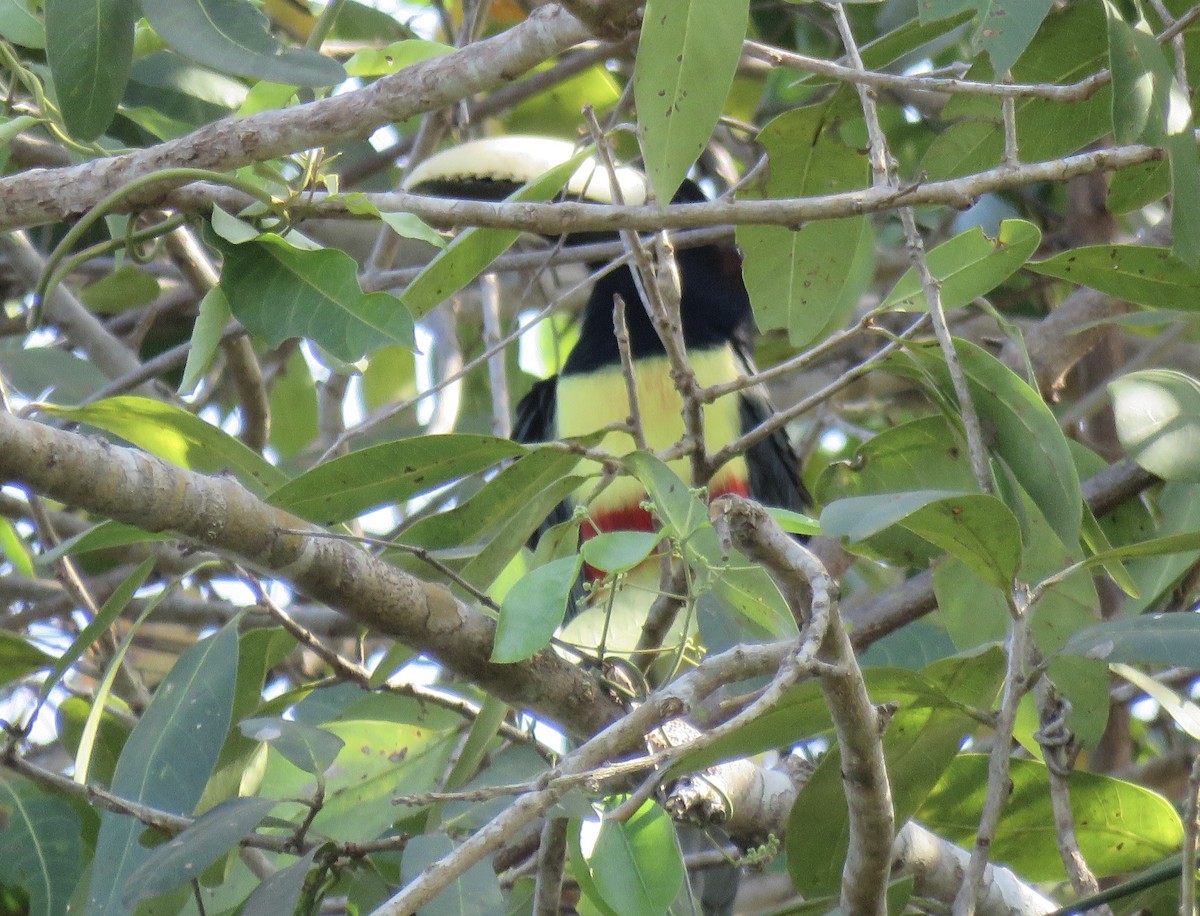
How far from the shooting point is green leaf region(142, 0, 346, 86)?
4.42ft

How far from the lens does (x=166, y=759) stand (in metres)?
1.29

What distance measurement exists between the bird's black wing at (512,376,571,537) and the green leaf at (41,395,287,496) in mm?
1382

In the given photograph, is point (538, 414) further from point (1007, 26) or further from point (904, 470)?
point (1007, 26)

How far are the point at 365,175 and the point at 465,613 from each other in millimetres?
1684

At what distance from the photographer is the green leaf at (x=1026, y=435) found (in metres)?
1.28

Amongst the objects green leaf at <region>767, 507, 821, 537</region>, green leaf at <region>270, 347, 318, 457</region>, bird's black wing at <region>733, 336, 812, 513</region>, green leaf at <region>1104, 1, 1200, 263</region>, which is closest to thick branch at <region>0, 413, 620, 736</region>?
green leaf at <region>767, 507, 821, 537</region>

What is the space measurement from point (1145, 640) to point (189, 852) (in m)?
0.83

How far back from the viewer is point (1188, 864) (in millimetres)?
1156

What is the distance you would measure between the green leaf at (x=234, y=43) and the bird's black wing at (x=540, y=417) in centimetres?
138

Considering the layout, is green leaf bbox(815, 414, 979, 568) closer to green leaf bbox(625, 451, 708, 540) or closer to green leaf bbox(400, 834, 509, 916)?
green leaf bbox(625, 451, 708, 540)

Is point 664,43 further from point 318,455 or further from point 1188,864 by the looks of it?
point 318,455

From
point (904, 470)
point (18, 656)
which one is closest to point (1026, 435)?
point (904, 470)

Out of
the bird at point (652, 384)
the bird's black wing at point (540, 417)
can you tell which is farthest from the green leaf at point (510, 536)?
the bird's black wing at point (540, 417)

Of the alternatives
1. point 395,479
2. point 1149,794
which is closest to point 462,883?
point 395,479
